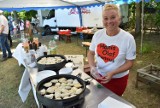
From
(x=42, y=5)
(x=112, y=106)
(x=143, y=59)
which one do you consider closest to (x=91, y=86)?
(x=112, y=106)

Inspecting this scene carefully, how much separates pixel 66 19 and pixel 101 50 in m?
8.72

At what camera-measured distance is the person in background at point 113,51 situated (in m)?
1.57

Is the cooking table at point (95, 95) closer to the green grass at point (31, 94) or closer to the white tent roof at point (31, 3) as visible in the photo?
the green grass at point (31, 94)

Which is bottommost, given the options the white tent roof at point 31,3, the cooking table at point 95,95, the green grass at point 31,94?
the green grass at point 31,94

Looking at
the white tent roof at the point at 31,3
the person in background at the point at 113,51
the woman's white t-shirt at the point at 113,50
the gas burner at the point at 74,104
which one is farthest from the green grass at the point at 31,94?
the white tent roof at the point at 31,3

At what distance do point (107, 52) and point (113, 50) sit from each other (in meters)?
0.07

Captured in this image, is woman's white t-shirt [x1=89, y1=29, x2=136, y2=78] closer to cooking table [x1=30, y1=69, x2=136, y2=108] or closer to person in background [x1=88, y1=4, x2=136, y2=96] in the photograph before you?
person in background [x1=88, y1=4, x2=136, y2=96]

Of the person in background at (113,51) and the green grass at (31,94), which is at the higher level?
the person in background at (113,51)

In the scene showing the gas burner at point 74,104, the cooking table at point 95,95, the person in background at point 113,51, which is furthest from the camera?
the person in background at point 113,51

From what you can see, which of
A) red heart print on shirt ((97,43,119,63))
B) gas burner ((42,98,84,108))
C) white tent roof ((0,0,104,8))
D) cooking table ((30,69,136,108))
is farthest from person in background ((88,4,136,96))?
white tent roof ((0,0,104,8))

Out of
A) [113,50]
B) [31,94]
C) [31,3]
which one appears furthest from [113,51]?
[31,3]

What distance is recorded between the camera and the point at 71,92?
1.40 metres

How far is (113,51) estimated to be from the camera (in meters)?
1.63

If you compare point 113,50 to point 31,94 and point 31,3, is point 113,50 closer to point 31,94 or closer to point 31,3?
point 31,94
